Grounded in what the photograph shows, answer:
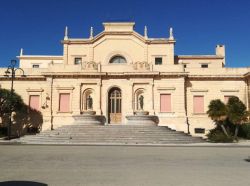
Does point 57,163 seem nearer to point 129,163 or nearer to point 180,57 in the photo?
point 129,163

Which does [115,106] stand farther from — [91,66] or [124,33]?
[124,33]

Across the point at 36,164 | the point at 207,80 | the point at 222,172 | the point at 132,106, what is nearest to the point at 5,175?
the point at 36,164

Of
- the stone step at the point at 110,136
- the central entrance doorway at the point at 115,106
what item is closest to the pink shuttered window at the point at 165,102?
the central entrance doorway at the point at 115,106

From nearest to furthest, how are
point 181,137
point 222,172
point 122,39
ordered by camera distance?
1. point 222,172
2. point 181,137
3. point 122,39

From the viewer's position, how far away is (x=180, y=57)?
37562mm

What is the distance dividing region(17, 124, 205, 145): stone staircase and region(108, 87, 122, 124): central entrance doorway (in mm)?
5997

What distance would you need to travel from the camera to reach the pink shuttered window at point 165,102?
30.7m

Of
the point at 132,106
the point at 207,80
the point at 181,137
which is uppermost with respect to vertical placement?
the point at 207,80

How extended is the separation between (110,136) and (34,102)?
40.9 ft

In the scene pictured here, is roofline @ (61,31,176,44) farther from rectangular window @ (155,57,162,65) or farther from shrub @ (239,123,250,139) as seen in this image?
shrub @ (239,123,250,139)

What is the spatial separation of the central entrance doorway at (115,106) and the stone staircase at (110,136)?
6.00m

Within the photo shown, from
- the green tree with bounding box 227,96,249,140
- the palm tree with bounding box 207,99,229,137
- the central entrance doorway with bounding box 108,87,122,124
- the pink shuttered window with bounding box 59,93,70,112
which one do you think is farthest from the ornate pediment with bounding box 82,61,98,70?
the green tree with bounding box 227,96,249,140

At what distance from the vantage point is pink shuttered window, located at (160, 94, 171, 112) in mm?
30656

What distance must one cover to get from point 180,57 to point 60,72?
15.1 m
